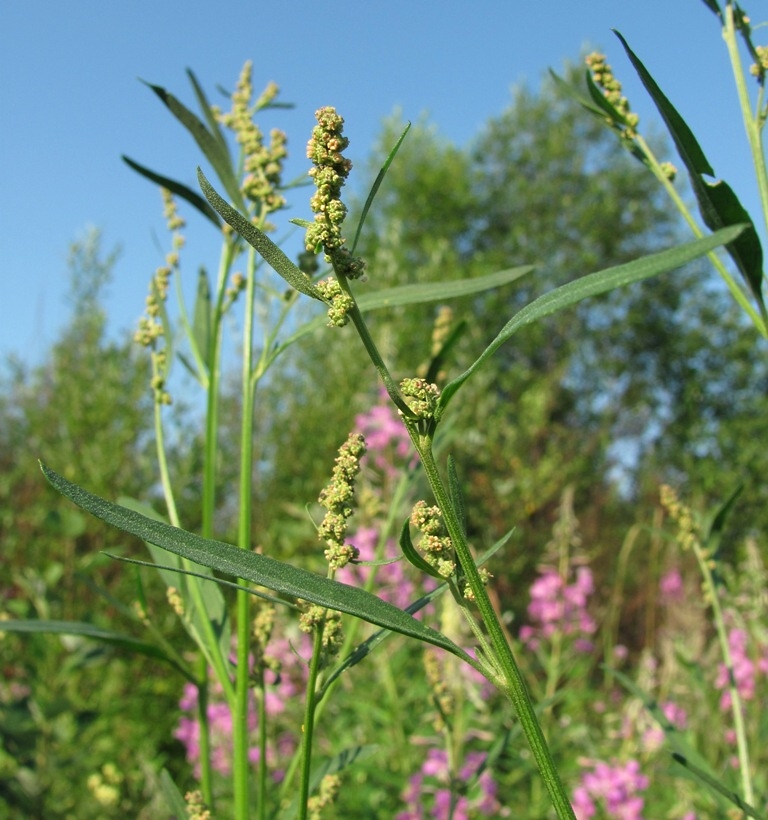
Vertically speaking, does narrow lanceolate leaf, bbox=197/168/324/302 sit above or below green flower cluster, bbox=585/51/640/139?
below

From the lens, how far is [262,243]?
0.40 metres

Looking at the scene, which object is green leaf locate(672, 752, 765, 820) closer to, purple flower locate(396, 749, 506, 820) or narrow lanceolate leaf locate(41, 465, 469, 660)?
narrow lanceolate leaf locate(41, 465, 469, 660)

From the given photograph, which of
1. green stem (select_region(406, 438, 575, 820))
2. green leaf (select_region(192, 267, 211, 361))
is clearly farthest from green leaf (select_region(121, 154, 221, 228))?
green stem (select_region(406, 438, 575, 820))

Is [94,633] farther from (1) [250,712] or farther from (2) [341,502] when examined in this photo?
(1) [250,712]

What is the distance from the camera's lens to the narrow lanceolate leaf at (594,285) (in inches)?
14.9

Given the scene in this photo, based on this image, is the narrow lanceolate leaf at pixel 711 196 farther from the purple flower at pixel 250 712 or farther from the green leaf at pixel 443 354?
the purple flower at pixel 250 712

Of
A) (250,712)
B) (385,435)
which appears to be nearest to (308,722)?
(250,712)

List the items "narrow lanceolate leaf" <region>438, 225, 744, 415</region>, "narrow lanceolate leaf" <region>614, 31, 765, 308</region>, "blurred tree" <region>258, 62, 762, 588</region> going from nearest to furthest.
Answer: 1. "narrow lanceolate leaf" <region>438, 225, 744, 415</region>
2. "narrow lanceolate leaf" <region>614, 31, 765, 308</region>
3. "blurred tree" <region>258, 62, 762, 588</region>

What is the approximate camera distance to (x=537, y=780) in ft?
7.42

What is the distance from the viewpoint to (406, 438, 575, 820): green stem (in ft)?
1.26

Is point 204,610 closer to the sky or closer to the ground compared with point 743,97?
closer to the ground

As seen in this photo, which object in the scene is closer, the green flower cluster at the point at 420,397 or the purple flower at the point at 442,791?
the green flower cluster at the point at 420,397

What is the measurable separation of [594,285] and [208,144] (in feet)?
1.70

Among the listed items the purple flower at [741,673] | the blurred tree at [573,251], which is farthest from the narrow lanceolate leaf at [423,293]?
the blurred tree at [573,251]
